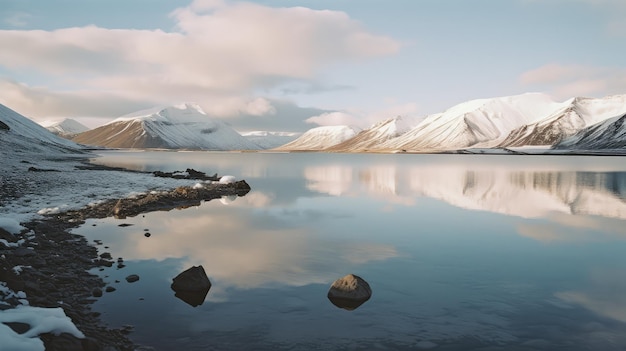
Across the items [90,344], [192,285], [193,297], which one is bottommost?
[193,297]

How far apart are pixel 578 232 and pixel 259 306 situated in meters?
23.8

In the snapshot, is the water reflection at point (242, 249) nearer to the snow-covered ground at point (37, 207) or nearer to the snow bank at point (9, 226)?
the snow bank at point (9, 226)

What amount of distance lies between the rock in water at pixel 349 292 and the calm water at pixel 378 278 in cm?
46

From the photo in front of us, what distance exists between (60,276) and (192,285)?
4958 mm

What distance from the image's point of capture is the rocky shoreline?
11373mm

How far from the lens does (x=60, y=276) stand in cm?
1586

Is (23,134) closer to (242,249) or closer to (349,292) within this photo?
(242,249)

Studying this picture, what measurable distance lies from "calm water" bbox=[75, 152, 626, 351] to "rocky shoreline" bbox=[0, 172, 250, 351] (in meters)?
0.72

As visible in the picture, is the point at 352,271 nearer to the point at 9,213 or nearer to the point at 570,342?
the point at 570,342

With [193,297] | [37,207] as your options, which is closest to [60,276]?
[193,297]

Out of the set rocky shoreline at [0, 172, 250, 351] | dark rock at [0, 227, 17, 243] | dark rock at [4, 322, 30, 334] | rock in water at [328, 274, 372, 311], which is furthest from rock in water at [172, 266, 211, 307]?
dark rock at [0, 227, 17, 243]

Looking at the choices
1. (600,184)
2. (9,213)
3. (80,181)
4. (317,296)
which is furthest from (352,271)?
(600,184)

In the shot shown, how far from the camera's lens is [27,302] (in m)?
12.4

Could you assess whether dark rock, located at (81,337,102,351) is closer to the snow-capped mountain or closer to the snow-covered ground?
the snow-covered ground
